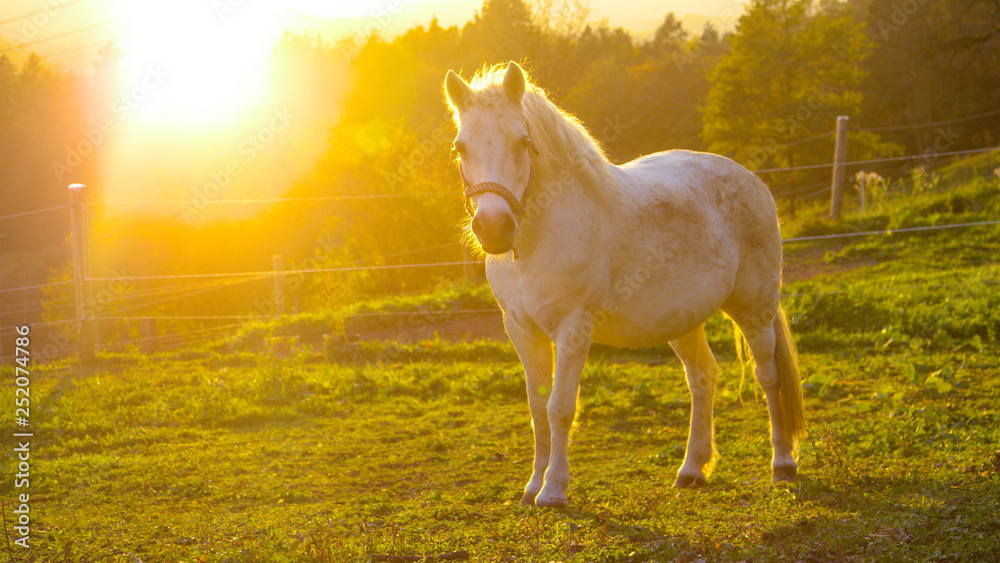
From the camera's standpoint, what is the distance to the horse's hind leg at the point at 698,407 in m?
4.47

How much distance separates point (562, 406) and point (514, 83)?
164cm

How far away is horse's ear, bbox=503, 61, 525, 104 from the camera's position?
3.46 meters

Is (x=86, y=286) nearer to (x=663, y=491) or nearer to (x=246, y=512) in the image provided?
(x=246, y=512)

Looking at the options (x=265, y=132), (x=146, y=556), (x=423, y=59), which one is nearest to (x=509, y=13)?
(x=423, y=59)

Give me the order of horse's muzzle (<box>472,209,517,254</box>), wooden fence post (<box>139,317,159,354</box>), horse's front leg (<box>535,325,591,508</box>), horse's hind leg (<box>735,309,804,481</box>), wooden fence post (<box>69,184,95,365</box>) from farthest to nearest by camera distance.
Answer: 1. wooden fence post (<box>139,317,159,354</box>)
2. wooden fence post (<box>69,184,95,365</box>)
3. horse's hind leg (<box>735,309,804,481</box>)
4. horse's front leg (<box>535,325,591,508</box>)
5. horse's muzzle (<box>472,209,517,254</box>)

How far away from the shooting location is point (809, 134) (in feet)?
Result: 79.4

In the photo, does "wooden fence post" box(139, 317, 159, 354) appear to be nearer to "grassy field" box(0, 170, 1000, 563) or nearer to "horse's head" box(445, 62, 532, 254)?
"grassy field" box(0, 170, 1000, 563)

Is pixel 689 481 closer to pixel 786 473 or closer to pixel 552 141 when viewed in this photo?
pixel 786 473

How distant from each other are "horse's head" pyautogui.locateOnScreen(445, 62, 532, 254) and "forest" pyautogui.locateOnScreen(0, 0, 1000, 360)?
20.7ft

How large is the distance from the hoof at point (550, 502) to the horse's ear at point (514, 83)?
204 cm

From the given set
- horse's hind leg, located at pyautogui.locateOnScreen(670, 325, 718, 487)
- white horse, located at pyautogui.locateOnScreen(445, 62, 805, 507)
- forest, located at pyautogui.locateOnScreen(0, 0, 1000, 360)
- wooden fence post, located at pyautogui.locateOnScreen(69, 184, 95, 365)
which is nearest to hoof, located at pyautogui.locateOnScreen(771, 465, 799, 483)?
white horse, located at pyautogui.locateOnScreen(445, 62, 805, 507)

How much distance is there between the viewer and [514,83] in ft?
11.5

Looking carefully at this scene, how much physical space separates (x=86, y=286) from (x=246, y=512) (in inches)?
225

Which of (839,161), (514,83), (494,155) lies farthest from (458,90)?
(839,161)
